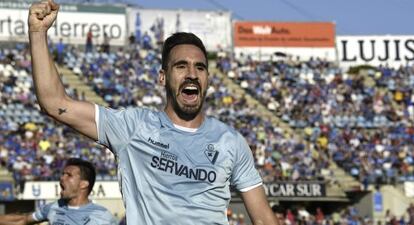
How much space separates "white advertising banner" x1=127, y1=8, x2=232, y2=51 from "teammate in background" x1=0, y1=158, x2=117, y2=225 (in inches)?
1271

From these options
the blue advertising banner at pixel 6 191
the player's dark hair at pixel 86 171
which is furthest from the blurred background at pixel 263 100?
the player's dark hair at pixel 86 171

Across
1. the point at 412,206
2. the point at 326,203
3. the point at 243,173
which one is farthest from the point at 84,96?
the point at 243,173

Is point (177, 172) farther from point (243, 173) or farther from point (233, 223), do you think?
point (233, 223)

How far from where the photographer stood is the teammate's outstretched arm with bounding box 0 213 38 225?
29.0 ft

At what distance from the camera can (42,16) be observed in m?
4.74

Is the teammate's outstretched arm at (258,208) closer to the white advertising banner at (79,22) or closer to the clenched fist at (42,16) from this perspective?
the clenched fist at (42,16)

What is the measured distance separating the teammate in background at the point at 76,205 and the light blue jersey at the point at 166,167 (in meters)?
4.58

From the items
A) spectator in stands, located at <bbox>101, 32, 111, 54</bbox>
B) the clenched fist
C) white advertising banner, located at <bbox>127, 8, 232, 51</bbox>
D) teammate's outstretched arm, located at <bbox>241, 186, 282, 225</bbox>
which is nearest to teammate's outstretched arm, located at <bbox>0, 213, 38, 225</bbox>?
teammate's outstretched arm, located at <bbox>241, 186, 282, 225</bbox>

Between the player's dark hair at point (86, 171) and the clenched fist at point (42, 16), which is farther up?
the clenched fist at point (42, 16)

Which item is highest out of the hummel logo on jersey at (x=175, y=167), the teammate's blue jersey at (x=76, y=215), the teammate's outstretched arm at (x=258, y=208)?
the hummel logo on jersey at (x=175, y=167)

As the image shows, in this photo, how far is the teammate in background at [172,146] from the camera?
5.05 m

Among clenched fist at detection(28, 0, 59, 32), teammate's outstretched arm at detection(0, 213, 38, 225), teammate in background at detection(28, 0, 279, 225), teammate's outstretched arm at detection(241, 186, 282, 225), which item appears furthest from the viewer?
teammate's outstretched arm at detection(0, 213, 38, 225)

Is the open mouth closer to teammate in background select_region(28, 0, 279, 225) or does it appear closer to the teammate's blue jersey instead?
teammate in background select_region(28, 0, 279, 225)

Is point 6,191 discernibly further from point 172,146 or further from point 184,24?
point 172,146
